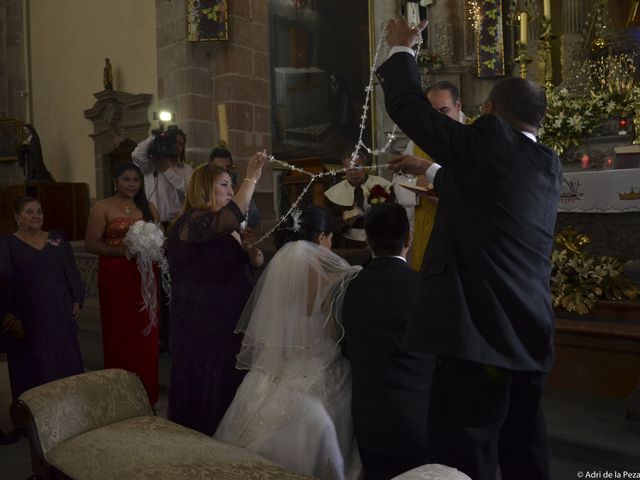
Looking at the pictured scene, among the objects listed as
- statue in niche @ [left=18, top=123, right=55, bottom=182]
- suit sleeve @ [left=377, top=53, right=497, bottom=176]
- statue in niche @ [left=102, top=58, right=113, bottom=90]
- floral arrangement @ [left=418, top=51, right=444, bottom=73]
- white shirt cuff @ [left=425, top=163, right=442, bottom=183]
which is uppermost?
statue in niche @ [left=102, top=58, right=113, bottom=90]

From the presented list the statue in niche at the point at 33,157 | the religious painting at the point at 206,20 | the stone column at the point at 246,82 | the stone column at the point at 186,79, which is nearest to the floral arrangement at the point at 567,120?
the stone column at the point at 246,82

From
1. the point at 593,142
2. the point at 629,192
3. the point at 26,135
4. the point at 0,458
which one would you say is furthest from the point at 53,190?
the point at 629,192

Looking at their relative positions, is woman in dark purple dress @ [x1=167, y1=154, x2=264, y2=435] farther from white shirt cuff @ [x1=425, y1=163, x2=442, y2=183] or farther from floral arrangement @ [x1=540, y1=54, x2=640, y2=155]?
floral arrangement @ [x1=540, y1=54, x2=640, y2=155]

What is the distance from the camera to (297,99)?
9.78 meters

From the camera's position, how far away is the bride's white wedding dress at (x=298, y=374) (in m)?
2.54

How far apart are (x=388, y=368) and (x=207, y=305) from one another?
1154 mm

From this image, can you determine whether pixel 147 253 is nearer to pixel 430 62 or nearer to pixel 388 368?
pixel 388 368

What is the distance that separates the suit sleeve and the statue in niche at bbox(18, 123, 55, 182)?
409 inches

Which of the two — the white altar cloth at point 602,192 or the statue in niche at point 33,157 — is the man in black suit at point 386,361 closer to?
the white altar cloth at point 602,192

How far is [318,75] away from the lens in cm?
1008

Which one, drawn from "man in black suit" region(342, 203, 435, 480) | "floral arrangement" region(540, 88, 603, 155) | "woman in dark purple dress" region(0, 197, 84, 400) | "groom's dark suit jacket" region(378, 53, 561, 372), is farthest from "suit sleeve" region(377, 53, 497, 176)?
"floral arrangement" region(540, 88, 603, 155)

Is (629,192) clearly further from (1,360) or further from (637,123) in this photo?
(1,360)

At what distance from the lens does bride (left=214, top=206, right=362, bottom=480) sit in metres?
2.54

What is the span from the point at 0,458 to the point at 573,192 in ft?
13.5
